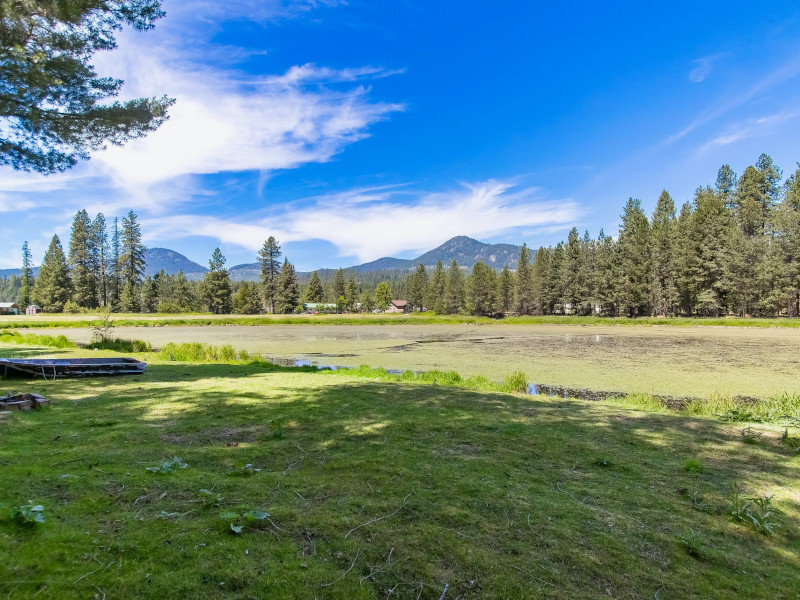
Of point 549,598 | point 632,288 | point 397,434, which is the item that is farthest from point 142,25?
point 632,288

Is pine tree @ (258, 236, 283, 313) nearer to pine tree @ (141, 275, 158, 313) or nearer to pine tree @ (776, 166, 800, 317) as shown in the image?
pine tree @ (141, 275, 158, 313)

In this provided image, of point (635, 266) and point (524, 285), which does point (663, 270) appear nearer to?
point (635, 266)

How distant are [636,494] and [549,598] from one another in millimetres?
1807

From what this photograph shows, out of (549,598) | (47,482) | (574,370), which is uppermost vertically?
(47,482)

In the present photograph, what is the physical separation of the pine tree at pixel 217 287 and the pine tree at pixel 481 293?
41841 millimetres

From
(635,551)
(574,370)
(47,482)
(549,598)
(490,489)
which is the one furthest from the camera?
(574,370)

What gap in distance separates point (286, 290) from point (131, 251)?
26190 millimetres

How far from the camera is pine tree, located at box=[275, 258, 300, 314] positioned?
70.1 m

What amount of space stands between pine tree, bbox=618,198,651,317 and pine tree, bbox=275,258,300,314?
52.1m

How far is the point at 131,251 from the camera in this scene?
66125 mm

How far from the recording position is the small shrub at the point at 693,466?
12.5 feet

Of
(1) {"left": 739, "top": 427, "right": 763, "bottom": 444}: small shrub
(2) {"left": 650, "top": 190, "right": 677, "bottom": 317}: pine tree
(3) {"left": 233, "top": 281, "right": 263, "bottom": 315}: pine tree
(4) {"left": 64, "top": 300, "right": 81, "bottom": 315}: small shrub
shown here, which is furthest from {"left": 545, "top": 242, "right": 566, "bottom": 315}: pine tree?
(4) {"left": 64, "top": 300, "right": 81, "bottom": 315}: small shrub

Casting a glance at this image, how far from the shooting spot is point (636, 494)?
10.6 ft

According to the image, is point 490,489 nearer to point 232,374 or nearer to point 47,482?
point 47,482
